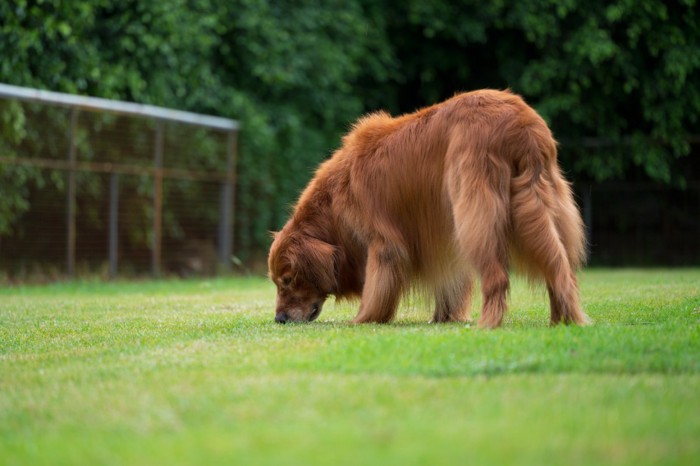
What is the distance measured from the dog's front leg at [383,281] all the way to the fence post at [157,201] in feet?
29.2

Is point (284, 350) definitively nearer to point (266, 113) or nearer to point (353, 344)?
point (353, 344)

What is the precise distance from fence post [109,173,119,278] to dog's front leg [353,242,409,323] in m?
8.39

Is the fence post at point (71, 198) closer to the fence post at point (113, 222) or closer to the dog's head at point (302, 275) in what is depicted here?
the fence post at point (113, 222)

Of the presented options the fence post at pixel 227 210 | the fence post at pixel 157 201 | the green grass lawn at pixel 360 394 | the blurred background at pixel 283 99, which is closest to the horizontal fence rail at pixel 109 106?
the blurred background at pixel 283 99

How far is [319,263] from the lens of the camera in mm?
7648

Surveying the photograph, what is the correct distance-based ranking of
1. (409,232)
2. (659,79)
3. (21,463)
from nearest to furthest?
(21,463)
(409,232)
(659,79)

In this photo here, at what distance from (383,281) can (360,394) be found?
9.63ft

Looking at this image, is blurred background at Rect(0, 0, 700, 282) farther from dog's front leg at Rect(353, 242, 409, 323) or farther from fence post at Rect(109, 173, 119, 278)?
dog's front leg at Rect(353, 242, 409, 323)

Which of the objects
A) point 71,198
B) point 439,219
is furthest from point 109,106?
point 439,219

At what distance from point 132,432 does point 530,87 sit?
1639 centimetres

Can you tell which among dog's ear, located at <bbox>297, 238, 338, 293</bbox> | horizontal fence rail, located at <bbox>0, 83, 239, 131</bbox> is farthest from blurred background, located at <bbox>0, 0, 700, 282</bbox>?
dog's ear, located at <bbox>297, 238, 338, 293</bbox>

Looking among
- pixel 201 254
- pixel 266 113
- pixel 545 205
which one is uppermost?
pixel 266 113

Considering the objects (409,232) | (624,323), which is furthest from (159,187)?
(624,323)

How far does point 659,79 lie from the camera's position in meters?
18.6
